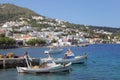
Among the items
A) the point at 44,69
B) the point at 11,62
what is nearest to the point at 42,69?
the point at 44,69

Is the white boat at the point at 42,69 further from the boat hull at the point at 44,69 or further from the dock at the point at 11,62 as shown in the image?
the dock at the point at 11,62

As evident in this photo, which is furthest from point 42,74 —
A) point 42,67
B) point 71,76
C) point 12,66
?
point 12,66

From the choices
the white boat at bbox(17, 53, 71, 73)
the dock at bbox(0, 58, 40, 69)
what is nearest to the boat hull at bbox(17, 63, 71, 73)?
the white boat at bbox(17, 53, 71, 73)

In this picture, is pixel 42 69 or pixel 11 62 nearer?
pixel 42 69

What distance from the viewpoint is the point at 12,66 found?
175 ft

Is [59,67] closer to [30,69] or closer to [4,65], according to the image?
[30,69]

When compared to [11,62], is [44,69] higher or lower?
lower

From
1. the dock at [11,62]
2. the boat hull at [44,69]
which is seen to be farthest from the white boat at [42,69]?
the dock at [11,62]

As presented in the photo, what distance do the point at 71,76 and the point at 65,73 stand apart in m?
2.67

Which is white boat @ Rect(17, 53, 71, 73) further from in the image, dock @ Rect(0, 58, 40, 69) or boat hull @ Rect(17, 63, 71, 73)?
dock @ Rect(0, 58, 40, 69)

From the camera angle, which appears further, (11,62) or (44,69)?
(11,62)

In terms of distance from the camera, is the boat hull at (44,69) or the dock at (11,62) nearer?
the boat hull at (44,69)

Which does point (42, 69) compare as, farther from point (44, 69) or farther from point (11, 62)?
point (11, 62)

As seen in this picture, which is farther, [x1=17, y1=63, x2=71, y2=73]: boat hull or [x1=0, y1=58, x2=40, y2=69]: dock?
A: [x1=0, y1=58, x2=40, y2=69]: dock
